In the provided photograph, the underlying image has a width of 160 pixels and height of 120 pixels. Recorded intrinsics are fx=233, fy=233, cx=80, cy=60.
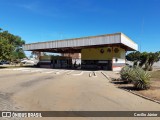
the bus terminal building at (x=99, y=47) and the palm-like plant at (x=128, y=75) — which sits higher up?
the bus terminal building at (x=99, y=47)

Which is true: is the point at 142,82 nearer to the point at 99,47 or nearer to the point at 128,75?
the point at 128,75

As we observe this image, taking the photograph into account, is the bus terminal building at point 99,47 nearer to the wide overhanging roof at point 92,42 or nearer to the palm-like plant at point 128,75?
the wide overhanging roof at point 92,42

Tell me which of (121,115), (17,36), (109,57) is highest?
(17,36)

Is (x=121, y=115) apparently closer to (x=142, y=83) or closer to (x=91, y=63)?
(x=142, y=83)

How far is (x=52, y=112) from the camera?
878cm

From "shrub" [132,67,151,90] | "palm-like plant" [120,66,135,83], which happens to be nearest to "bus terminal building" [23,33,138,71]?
"palm-like plant" [120,66,135,83]

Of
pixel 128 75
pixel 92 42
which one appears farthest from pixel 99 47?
pixel 128 75

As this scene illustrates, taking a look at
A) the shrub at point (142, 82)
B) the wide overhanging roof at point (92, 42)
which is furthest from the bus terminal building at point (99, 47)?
the shrub at point (142, 82)

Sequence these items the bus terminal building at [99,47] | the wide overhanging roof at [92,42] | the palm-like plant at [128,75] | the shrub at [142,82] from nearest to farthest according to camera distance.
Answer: the shrub at [142,82] < the palm-like plant at [128,75] < the wide overhanging roof at [92,42] < the bus terminal building at [99,47]

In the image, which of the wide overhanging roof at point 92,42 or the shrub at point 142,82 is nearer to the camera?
the shrub at point 142,82

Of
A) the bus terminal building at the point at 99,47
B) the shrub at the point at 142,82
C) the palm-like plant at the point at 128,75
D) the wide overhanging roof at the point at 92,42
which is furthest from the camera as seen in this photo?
the bus terminal building at the point at 99,47

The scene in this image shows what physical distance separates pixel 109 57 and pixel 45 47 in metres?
15.9

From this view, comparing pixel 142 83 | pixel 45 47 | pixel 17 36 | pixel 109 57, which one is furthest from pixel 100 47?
pixel 17 36

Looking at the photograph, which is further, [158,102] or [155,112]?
[158,102]
